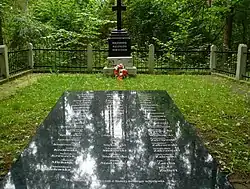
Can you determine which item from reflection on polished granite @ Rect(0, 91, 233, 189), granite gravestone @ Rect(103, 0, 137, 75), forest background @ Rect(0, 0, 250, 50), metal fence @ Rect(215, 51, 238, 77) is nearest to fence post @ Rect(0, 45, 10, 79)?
forest background @ Rect(0, 0, 250, 50)

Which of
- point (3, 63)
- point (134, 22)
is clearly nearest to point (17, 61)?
point (3, 63)

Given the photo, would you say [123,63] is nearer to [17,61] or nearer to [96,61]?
[96,61]

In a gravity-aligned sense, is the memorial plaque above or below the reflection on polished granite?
above

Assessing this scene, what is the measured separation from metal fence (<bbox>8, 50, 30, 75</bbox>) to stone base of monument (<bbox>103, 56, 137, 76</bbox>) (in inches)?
134

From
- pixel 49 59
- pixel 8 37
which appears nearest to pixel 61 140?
pixel 49 59

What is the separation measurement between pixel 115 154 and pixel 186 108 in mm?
3695

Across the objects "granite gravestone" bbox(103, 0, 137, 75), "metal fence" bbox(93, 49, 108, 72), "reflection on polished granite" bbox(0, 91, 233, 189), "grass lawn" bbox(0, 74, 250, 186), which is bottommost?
"grass lawn" bbox(0, 74, 250, 186)

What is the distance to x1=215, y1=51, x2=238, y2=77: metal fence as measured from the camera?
1141 cm

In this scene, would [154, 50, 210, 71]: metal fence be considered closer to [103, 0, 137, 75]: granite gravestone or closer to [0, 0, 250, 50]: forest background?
[0, 0, 250, 50]: forest background

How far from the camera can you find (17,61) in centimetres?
1182

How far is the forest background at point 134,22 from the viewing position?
13.6 metres

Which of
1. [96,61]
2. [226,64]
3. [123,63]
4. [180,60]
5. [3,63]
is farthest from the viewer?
[180,60]

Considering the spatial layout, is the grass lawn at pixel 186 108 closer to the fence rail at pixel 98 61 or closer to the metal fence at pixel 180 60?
the fence rail at pixel 98 61

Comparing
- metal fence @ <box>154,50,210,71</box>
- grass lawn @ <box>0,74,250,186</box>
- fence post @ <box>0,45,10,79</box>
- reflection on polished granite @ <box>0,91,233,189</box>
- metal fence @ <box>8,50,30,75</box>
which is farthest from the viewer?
metal fence @ <box>154,50,210,71</box>
